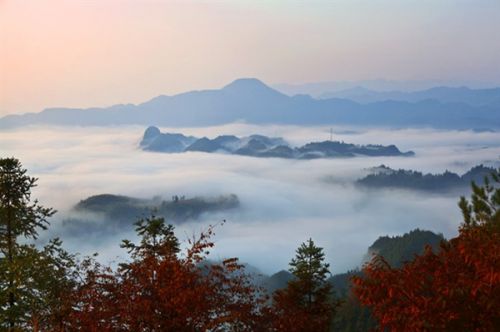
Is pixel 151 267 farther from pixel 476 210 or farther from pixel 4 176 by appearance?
pixel 476 210

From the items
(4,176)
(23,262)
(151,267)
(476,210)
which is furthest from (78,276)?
(476,210)

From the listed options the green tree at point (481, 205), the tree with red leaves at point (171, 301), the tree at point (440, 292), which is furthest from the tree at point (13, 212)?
the green tree at point (481, 205)

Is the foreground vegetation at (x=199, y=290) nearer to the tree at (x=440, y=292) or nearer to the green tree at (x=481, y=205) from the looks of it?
the tree at (x=440, y=292)

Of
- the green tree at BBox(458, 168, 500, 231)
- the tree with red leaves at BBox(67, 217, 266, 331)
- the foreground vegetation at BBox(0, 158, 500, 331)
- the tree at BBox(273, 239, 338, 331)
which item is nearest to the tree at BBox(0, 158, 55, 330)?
the foreground vegetation at BBox(0, 158, 500, 331)

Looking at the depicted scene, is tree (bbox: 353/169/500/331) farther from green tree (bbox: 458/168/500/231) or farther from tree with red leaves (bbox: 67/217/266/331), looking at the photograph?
green tree (bbox: 458/168/500/231)

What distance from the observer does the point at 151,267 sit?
1603cm

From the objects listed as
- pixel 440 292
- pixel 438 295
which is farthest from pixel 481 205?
pixel 438 295

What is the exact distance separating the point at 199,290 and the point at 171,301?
879 mm

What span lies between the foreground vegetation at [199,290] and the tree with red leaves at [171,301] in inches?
1.3

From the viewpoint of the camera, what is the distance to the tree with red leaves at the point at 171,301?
14508 mm

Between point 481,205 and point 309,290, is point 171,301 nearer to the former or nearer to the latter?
point 309,290

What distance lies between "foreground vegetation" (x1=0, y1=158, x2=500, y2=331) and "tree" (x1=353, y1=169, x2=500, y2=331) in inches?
1.0

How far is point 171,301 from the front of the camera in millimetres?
14531

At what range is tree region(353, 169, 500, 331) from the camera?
10430 millimetres
